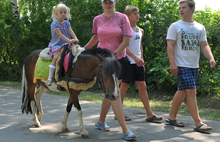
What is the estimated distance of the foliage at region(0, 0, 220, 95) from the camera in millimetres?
8035

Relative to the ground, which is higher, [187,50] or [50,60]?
[187,50]

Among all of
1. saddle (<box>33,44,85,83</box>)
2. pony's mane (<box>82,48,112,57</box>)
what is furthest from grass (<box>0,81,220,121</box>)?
saddle (<box>33,44,85,83</box>)

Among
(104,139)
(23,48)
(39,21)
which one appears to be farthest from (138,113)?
(23,48)

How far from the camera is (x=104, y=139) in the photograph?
411cm

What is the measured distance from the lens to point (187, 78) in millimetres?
4574

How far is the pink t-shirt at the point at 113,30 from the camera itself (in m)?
4.10

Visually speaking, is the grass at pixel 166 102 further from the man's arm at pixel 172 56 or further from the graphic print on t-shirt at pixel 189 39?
the graphic print on t-shirt at pixel 189 39

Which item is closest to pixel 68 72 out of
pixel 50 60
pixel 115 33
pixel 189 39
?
pixel 50 60

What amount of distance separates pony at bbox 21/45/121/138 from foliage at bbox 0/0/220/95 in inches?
185

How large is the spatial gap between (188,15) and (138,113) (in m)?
2.66

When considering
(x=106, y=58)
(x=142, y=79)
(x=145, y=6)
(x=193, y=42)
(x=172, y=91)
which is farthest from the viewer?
(x=145, y=6)

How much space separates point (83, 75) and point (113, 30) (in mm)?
896

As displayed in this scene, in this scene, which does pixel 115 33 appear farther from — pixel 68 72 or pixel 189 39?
pixel 189 39

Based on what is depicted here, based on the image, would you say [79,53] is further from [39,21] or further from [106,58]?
[39,21]
